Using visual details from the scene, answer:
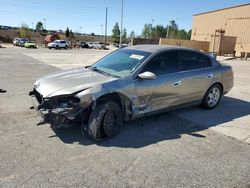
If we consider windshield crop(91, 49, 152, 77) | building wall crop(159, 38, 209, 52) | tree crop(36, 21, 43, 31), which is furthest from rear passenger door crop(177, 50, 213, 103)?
tree crop(36, 21, 43, 31)

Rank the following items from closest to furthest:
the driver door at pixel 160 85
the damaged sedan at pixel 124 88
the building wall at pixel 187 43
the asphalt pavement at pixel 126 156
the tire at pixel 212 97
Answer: the asphalt pavement at pixel 126 156
the damaged sedan at pixel 124 88
the driver door at pixel 160 85
the tire at pixel 212 97
the building wall at pixel 187 43

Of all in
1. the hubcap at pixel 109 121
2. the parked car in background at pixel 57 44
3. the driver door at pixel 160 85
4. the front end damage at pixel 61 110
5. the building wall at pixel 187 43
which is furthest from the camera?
the parked car in background at pixel 57 44

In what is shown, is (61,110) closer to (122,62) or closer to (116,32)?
(122,62)

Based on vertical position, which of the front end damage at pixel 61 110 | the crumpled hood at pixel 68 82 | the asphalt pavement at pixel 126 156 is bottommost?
the asphalt pavement at pixel 126 156

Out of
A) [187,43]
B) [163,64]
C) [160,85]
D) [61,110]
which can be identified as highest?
[187,43]

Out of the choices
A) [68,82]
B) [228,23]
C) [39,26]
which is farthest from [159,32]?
[68,82]

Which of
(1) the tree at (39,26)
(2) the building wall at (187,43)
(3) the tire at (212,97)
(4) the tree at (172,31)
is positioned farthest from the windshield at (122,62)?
(1) the tree at (39,26)

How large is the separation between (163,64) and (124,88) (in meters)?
1.22

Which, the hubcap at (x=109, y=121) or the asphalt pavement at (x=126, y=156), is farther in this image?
the hubcap at (x=109, y=121)

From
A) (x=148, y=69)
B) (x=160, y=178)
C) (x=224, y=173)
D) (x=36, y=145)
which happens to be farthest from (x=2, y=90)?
(x=224, y=173)

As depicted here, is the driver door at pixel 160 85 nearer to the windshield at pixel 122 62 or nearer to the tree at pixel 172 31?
the windshield at pixel 122 62

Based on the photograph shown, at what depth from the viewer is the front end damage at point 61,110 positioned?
13.4 feet

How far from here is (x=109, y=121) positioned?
14.7 feet

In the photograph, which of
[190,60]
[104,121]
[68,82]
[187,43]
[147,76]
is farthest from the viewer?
[187,43]
